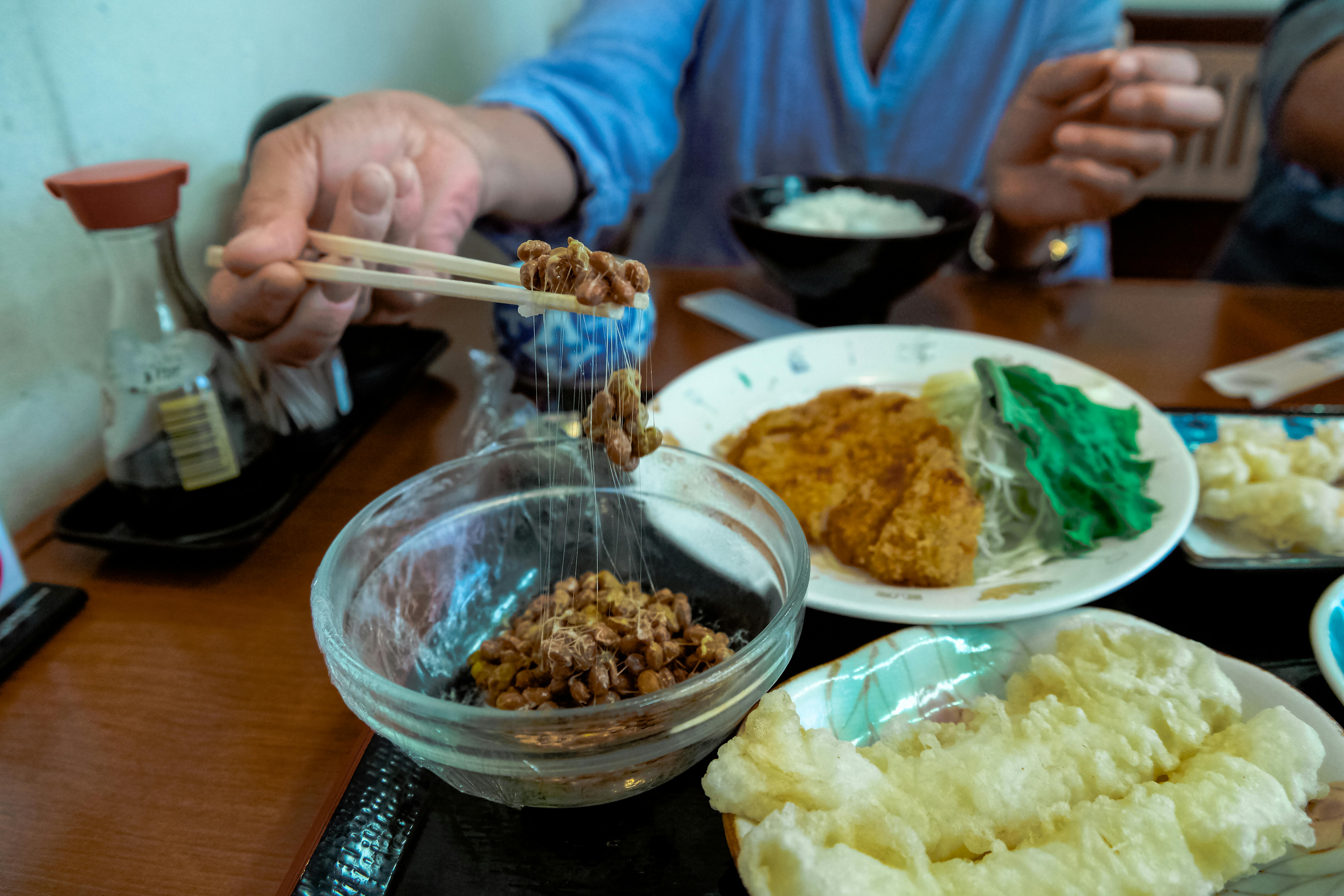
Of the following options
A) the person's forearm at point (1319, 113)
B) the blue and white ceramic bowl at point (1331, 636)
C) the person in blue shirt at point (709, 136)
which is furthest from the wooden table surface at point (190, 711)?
the person's forearm at point (1319, 113)

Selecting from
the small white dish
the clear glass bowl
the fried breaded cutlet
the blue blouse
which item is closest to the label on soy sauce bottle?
the clear glass bowl

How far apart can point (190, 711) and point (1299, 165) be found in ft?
10.0

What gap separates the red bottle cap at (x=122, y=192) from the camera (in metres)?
0.96

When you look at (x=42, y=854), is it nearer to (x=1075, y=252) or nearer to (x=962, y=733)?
(x=962, y=733)

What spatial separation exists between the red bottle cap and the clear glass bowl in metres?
0.54

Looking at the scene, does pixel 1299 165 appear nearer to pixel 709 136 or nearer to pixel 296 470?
pixel 709 136

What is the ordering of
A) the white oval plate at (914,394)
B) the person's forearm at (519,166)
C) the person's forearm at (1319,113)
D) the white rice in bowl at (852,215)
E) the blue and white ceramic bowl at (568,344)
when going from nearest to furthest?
the white oval plate at (914,394) < the blue and white ceramic bowl at (568,344) < the person's forearm at (519,166) < the white rice in bowl at (852,215) < the person's forearm at (1319,113)

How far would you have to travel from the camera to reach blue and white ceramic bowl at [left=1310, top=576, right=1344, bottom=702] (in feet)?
2.52

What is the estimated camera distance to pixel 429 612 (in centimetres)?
91

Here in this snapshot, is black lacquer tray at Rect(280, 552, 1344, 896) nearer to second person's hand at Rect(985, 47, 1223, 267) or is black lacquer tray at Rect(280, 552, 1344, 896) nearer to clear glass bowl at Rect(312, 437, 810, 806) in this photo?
clear glass bowl at Rect(312, 437, 810, 806)

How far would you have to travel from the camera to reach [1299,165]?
7.41 ft

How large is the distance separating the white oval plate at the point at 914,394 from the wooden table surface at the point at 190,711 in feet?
0.65

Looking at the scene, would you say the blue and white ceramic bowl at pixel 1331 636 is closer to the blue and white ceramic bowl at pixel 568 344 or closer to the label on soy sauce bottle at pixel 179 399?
the blue and white ceramic bowl at pixel 568 344

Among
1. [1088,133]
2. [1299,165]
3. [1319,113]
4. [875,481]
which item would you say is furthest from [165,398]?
[1299,165]
